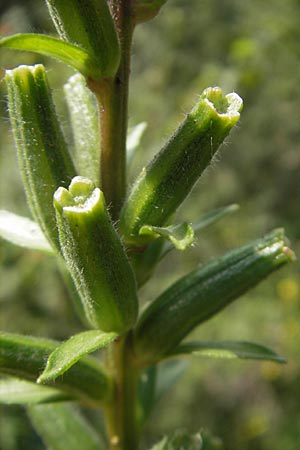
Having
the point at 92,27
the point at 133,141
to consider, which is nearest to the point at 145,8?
the point at 92,27

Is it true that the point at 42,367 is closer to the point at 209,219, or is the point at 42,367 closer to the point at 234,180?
the point at 209,219

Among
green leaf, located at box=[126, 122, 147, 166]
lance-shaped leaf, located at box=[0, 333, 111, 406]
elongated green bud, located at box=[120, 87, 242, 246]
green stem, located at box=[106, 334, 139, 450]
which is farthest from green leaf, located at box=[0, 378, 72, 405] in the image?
green leaf, located at box=[126, 122, 147, 166]

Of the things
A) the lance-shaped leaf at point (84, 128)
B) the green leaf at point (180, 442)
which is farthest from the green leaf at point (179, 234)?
the green leaf at point (180, 442)

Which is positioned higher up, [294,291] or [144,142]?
[144,142]

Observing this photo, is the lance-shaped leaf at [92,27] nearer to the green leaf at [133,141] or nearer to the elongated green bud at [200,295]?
the green leaf at [133,141]

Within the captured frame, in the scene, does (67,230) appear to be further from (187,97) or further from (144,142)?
(187,97)

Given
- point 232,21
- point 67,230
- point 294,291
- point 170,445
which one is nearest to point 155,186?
point 67,230

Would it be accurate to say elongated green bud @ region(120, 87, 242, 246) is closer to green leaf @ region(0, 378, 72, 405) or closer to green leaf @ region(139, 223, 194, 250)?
green leaf @ region(139, 223, 194, 250)
